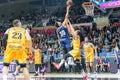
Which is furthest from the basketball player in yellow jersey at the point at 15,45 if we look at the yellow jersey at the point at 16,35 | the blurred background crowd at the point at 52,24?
the blurred background crowd at the point at 52,24

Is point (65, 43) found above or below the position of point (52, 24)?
below

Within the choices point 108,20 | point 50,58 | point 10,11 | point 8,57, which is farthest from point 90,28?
point 8,57

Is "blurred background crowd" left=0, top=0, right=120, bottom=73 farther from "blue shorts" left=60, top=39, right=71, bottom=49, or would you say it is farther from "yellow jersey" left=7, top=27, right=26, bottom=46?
"yellow jersey" left=7, top=27, right=26, bottom=46

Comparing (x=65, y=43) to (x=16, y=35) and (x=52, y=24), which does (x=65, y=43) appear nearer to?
(x=16, y=35)

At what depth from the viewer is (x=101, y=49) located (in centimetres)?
2541

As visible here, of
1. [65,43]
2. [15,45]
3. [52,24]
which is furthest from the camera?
[52,24]

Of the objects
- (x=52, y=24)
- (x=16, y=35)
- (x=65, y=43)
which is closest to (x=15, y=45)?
(x=16, y=35)

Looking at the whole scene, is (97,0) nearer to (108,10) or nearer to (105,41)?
(105,41)

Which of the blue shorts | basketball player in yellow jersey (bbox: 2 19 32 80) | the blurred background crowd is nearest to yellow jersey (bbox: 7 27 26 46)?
basketball player in yellow jersey (bbox: 2 19 32 80)

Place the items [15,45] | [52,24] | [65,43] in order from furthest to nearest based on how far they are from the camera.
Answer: [52,24] → [65,43] → [15,45]

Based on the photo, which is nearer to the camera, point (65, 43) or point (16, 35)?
point (16, 35)

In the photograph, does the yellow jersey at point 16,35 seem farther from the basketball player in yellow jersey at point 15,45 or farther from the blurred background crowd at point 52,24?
the blurred background crowd at point 52,24

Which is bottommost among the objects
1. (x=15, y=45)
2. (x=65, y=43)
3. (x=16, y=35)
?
(x=15, y=45)

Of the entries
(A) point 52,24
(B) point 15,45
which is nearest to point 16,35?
(B) point 15,45
